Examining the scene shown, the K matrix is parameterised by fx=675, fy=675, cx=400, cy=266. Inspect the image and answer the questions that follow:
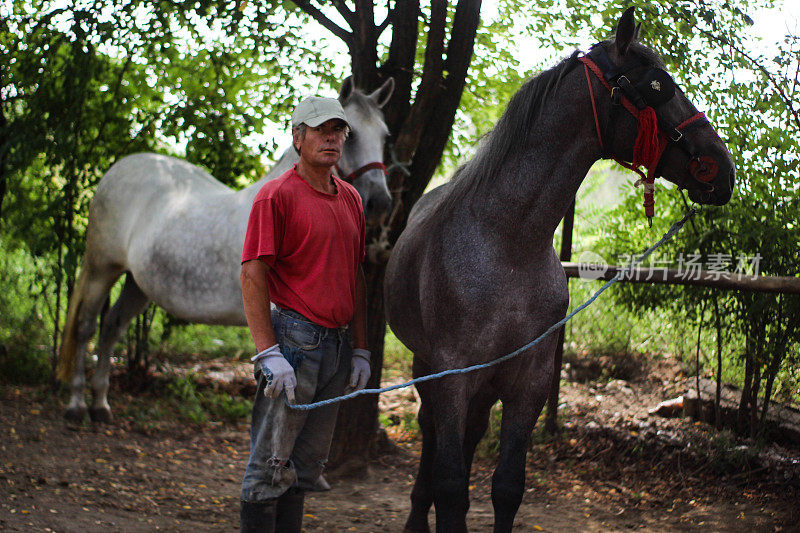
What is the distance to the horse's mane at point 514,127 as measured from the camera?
8.11 ft

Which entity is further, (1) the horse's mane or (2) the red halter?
(1) the horse's mane

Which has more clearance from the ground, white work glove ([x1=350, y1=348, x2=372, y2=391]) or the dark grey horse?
the dark grey horse

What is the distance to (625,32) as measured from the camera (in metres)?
2.31

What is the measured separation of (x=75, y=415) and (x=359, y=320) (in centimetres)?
342

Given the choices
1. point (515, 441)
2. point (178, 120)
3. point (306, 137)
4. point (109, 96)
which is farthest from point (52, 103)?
point (515, 441)

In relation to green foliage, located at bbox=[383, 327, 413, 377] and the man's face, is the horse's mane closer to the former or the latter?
the man's face

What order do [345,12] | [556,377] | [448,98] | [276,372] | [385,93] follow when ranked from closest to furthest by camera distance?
[276,372] → [385,93] → [448,98] → [345,12] → [556,377]

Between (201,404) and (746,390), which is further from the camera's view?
(201,404)

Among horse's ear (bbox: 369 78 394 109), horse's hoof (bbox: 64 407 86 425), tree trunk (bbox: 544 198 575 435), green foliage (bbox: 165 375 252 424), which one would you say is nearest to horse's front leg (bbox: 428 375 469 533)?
horse's ear (bbox: 369 78 394 109)

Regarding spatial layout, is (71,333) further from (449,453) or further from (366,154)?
(449,453)

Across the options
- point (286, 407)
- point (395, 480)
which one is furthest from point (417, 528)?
point (286, 407)

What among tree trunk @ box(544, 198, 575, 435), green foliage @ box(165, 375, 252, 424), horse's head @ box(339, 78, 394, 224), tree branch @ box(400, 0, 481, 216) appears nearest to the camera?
horse's head @ box(339, 78, 394, 224)

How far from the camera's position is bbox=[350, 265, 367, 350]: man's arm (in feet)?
8.72

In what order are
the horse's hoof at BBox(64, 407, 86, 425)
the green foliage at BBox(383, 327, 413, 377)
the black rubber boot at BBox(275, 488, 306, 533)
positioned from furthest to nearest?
the green foliage at BBox(383, 327, 413, 377) → the horse's hoof at BBox(64, 407, 86, 425) → the black rubber boot at BBox(275, 488, 306, 533)
